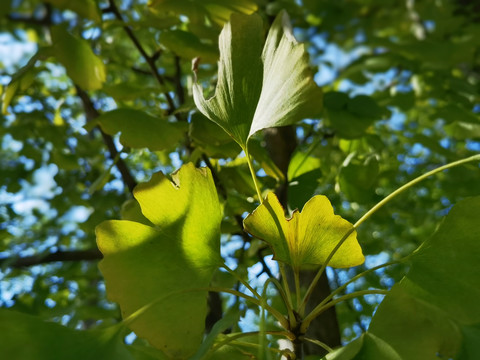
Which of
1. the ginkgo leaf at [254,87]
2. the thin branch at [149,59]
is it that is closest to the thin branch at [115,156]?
the thin branch at [149,59]

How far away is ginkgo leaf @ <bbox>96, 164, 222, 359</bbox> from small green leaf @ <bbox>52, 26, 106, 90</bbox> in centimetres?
45

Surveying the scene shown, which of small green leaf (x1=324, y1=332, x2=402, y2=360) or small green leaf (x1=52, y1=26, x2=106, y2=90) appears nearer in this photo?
small green leaf (x1=324, y1=332, x2=402, y2=360)

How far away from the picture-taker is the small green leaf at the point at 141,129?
77 cm

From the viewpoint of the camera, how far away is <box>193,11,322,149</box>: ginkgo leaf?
54 centimetres

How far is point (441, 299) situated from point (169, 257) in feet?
0.85

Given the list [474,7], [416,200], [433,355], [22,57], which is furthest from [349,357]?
[22,57]

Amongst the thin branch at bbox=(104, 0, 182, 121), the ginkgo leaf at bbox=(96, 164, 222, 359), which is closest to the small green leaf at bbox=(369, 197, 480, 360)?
the ginkgo leaf at bbox=(96, 164, 222, 359)

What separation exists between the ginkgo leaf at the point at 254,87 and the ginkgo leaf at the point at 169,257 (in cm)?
7

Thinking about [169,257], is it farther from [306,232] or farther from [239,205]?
[239,205]

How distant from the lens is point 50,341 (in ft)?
1.42

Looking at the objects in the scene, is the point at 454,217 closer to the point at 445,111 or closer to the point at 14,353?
the point at 14,353

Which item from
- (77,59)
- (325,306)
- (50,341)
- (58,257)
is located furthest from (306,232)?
(58,257)

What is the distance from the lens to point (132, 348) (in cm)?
52

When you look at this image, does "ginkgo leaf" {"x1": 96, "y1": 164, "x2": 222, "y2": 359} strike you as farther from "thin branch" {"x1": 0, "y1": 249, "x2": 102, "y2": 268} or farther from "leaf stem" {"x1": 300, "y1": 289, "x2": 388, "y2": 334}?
"thin branch" {"x1": 0, "y1": 249, "x2": 102, "y2": 268}
